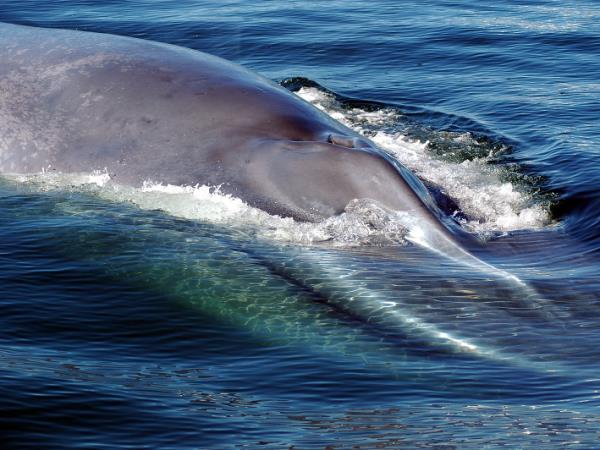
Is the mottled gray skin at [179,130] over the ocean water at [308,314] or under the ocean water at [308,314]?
over

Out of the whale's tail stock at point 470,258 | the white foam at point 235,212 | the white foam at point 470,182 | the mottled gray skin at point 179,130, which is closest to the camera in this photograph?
the whale's tail stock at point 470,258

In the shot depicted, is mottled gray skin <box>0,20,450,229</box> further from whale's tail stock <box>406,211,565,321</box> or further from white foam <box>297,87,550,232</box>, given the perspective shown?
white foam <box>297,87,550,232</box>

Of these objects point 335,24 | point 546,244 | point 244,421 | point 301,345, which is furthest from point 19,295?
point 335,24

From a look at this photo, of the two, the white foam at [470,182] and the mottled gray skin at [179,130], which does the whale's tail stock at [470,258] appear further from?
the white foam at [470,182]

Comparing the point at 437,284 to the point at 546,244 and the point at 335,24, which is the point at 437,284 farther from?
the point at 335,24

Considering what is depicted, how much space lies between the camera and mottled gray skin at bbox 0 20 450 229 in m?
10.8

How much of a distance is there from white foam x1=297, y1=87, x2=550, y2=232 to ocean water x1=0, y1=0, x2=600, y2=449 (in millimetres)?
41

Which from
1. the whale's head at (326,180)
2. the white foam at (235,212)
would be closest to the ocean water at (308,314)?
the white foam at (235,212)

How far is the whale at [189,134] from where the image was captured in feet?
35.1

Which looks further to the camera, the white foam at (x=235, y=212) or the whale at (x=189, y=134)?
the whale at (x=189, y=134)

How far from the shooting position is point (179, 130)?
1166 cm

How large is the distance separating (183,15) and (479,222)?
14.5m

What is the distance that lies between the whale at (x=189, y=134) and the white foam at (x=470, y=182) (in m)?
0.97

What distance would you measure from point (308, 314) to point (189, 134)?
10.0ft
